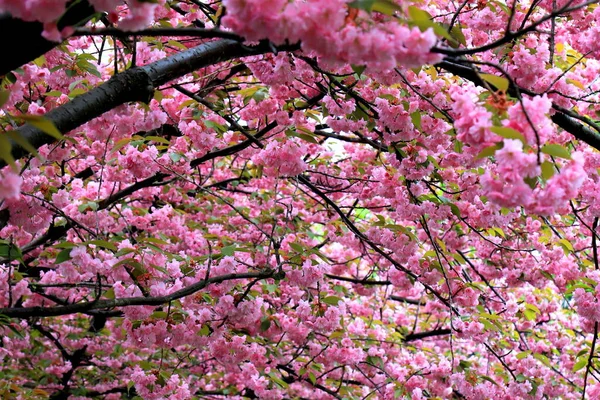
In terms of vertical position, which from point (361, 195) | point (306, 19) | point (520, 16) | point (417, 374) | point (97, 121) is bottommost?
point (306, 19)

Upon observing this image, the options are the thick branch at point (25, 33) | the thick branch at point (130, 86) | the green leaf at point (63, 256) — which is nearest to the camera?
the thick branch at point (25, 33)

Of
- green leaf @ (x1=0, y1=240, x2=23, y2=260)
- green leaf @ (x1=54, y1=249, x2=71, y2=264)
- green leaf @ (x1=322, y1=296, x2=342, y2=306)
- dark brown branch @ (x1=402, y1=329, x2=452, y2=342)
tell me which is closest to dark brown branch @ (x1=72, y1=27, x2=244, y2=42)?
green leaf @ (x1=54, y1=249, x2=71, y2=264)

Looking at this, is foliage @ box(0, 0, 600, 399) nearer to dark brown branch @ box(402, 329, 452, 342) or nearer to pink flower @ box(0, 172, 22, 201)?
pink flower @ box(0, 172, 22, 201)

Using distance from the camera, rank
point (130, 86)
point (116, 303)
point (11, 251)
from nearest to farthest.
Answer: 1. point (130, 86)
2. point (116, 303)
3. point (11, 251)

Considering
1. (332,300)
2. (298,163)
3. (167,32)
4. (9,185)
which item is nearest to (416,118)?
(298,163)

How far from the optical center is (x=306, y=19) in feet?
4.10

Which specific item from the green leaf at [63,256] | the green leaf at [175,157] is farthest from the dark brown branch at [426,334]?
the green leaf at [63,256]

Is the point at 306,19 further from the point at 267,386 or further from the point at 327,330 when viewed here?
the point at 267,386

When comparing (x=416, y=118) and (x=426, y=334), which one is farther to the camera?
(x=426, y=334)

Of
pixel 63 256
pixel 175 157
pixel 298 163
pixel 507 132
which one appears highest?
pixel 175 157

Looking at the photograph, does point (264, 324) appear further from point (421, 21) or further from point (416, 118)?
point (421, 21)

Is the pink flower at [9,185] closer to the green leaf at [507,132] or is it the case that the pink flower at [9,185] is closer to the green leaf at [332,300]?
the green leaf at [507,132]

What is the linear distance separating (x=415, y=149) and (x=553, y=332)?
385cm

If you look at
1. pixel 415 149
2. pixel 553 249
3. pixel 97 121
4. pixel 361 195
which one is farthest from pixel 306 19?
pixel 553 249
